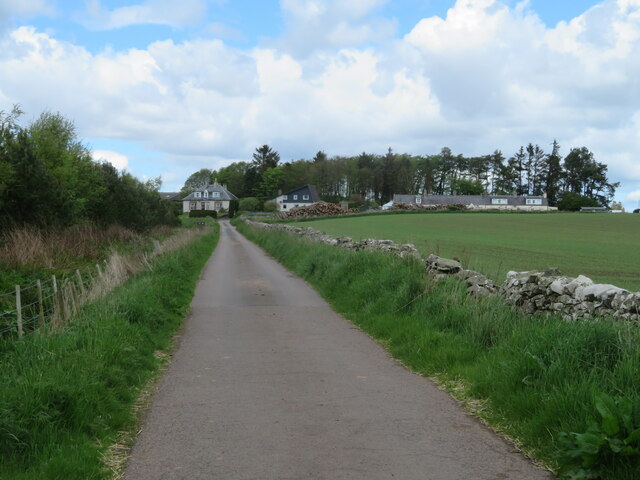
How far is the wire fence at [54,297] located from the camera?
954 centimetres

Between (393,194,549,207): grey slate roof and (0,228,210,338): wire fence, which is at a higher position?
(393,194,549,207): grey slate roof

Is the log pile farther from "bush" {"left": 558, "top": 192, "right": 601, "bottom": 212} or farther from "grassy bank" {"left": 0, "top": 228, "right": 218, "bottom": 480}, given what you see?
"grassy bank" {"left": 0, "top": 228, "right": 218, "bottom": 480}

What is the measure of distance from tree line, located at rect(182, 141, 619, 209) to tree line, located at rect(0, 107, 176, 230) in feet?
319

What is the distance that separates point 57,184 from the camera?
26.2 metres

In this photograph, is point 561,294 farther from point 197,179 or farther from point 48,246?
point 197,179

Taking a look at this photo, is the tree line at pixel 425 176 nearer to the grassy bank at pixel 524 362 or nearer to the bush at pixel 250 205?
the bush at pixel 250 205

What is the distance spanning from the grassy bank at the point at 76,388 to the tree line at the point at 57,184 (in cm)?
1364

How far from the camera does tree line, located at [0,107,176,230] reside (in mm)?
23328

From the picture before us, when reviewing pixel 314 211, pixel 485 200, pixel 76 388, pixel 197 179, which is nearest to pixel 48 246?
pixel 76 388

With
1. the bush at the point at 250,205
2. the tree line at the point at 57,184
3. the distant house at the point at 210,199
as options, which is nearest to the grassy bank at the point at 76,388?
the tree line at the point at 57,184

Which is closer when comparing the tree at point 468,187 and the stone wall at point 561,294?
the stone wall at point 561,294

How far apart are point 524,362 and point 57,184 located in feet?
80.9

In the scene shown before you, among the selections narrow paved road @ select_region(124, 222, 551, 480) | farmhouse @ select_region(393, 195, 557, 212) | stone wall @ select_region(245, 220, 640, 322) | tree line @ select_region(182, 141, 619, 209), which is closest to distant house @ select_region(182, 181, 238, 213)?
tree line @ select_region(182, 141, 619, 209)

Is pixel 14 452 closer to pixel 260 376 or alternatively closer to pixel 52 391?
pixel 52 391
